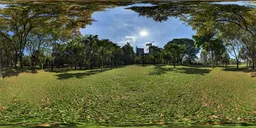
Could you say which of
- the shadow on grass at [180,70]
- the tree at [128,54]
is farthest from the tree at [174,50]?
the tree at [128,54]

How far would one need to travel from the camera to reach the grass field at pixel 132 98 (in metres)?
3.45

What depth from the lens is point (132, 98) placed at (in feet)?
11.6

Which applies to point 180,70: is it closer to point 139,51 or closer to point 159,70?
point 159,70

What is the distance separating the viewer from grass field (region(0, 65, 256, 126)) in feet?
11.3

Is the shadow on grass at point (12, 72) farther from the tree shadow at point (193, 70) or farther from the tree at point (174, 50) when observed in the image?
the tree shadow at point (193, 70)

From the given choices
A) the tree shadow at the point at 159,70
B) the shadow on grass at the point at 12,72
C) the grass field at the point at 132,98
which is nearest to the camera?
the grass field at the point at 132,98

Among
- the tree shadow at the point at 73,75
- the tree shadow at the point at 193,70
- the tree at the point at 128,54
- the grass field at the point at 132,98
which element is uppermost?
the tree at the point at 128,54

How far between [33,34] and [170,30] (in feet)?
5.52

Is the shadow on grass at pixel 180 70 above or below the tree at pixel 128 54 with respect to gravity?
below

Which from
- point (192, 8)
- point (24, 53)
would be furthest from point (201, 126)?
point (24, 53)

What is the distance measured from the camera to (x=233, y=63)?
3.88 m

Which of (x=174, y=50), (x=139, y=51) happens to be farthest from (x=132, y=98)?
(x=174, y=50)

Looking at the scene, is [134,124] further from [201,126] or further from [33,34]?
[33,34]

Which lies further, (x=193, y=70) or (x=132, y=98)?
(x=193, y=70)
